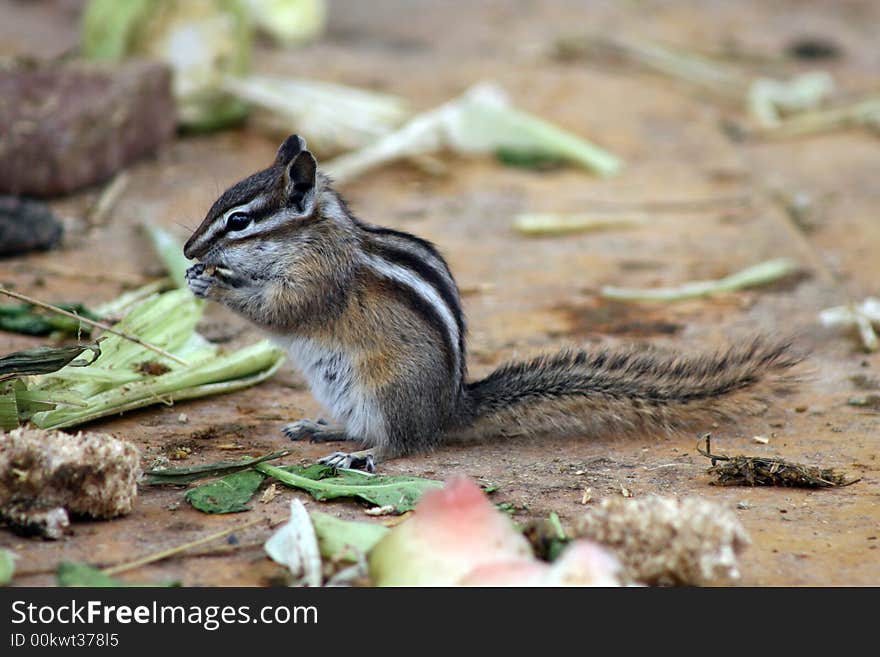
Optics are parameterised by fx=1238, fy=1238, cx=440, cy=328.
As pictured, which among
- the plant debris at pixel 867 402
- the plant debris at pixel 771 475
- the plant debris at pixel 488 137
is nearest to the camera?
the plant debris at pixel 771 475

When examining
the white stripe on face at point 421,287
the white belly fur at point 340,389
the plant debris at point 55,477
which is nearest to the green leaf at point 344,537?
the plant debris at point 55,477

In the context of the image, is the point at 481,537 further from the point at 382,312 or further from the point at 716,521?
the point at 382,312

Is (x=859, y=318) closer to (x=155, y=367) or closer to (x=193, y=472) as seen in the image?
(x=155, y=367)

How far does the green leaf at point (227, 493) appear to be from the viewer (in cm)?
359

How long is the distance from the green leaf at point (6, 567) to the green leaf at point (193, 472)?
77 cm

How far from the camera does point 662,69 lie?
35.2 feet

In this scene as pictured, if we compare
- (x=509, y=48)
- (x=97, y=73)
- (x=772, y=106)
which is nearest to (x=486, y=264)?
(x=97, y=73)

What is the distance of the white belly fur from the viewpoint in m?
4.24

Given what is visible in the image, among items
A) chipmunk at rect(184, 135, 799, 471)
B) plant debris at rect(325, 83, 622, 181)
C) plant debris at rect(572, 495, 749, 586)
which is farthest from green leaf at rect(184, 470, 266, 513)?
plant debris at rect(325, 83, 622, 181)

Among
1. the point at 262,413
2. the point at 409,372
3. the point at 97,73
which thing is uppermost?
the point at 97,73

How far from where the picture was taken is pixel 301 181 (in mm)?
4316

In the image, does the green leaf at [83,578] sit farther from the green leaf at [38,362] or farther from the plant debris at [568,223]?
the plant debris at [568,223]

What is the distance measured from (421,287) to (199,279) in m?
0.78
